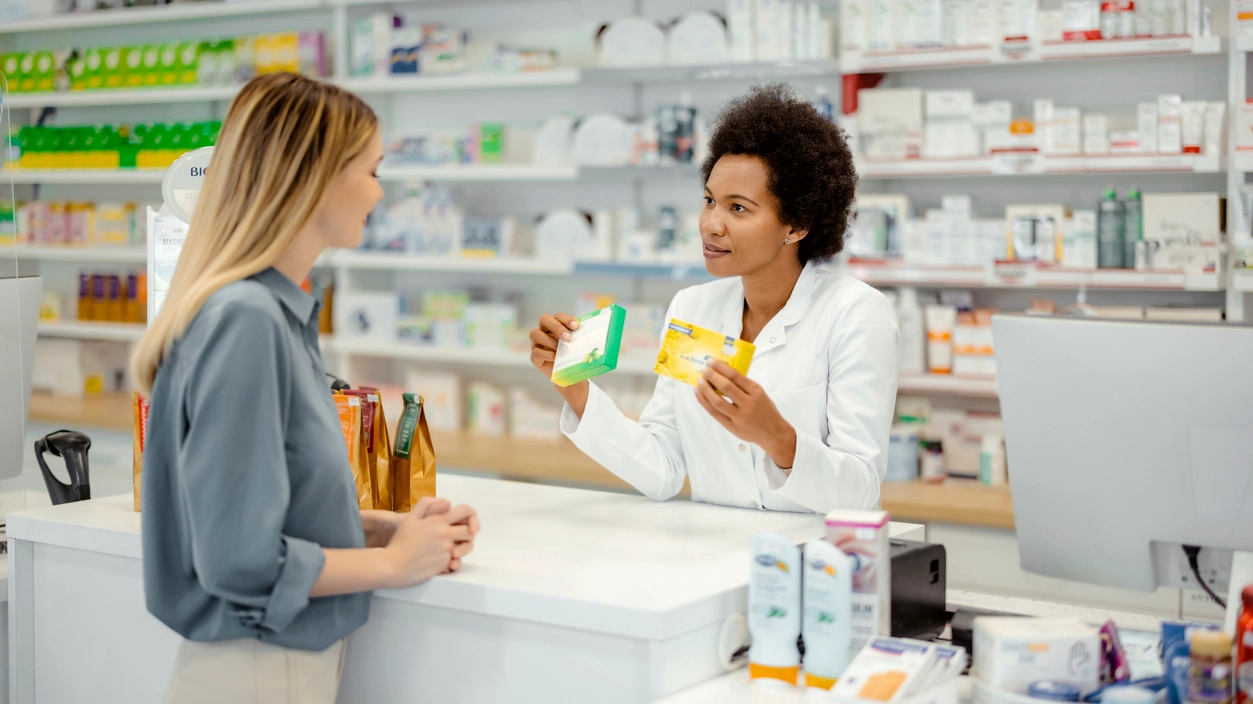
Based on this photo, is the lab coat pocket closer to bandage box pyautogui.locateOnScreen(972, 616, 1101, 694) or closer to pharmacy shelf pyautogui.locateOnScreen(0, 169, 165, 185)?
bandage box pyautogui.locateOnScreen(972, 616, 1101, 694)

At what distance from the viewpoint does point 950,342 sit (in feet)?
13.0

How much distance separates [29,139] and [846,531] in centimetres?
583

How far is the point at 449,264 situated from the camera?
4758 mm

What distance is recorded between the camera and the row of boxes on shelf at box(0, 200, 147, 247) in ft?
18.6

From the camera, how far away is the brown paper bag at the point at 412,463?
198cm

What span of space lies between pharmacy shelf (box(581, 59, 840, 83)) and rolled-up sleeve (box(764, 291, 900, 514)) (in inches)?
81.4

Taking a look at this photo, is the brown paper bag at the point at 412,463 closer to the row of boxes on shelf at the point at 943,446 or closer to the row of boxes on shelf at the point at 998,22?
the row of boxes on shelf at the point at 943,446

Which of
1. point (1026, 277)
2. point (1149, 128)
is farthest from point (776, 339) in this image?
point (1149, 128)

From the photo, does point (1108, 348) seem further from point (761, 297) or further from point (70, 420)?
point (70, 420)

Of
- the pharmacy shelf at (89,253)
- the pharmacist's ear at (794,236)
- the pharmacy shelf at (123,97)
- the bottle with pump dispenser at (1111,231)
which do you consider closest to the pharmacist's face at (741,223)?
the pharmacist's ear at (794,236)

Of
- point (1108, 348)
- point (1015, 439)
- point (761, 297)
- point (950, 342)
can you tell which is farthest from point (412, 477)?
point (950, 342)

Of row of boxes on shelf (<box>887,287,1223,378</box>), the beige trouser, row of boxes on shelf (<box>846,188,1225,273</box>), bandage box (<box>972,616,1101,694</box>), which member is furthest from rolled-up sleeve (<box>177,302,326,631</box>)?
row of boxes on shelf (<box>887,287,1223,378</box>)

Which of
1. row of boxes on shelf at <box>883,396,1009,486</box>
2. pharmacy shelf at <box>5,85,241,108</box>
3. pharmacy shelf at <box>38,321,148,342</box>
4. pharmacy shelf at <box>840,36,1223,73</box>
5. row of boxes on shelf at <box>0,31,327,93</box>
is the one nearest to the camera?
pharmacy shelf at <box>840,36,1223,73</box>

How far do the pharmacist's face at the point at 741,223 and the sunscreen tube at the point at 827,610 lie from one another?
940 millimetres
